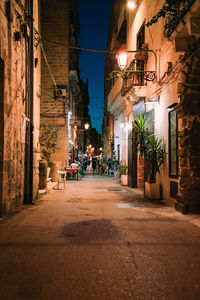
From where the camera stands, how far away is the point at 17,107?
841 cm

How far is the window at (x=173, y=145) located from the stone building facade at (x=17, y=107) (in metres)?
4.94

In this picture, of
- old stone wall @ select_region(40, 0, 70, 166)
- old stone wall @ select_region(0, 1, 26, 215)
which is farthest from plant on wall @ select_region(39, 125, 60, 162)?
old stone wall @ select_region(0, 1, 26, 215)

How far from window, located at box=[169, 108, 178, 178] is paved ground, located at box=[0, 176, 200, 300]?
8.30 feet

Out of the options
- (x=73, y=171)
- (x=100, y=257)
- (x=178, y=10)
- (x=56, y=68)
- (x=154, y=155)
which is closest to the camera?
(x=100, y=257)

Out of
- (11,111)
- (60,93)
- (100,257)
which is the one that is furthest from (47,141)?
(100,257)

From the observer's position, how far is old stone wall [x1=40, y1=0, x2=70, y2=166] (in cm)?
2347

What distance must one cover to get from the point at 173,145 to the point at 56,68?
661 inches

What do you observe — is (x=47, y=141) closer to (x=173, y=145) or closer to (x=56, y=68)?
(x=56, y=68)

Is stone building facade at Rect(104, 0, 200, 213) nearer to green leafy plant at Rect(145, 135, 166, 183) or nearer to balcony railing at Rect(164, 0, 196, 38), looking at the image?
balcony railing at Rect(164, 0, 196, 38)

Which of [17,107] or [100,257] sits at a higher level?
[17,107]

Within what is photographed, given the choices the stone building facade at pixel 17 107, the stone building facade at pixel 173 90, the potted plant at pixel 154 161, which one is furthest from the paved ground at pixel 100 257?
the potted plant at pixel 154 161

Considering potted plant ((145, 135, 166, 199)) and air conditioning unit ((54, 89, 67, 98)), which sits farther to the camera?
air conditioning unit ((54, 89, 67, 98))

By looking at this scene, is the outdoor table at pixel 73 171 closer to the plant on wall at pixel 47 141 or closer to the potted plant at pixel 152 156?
the plant on wall at pixel 47 141

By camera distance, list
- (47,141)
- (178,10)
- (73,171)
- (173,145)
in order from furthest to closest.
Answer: (73,171), (47,141), (173,145), (178,10)
